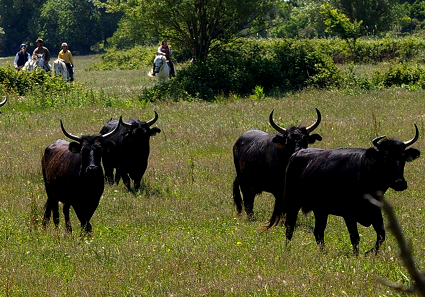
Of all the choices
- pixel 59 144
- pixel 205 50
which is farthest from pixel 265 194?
pixel 205 50

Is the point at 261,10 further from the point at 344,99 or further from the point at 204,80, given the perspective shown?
the point at 344,99

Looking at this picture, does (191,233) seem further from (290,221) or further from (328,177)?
(328,177)

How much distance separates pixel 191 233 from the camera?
8.73 m

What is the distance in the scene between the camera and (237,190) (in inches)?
424

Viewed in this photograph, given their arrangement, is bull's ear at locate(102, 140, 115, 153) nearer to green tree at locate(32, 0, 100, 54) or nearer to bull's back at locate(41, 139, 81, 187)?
bull's back at locate(41, 139, 81, 187)

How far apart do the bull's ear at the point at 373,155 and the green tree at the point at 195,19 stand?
18.7m

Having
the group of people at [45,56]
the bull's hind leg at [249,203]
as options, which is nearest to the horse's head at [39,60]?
the group of people at [45,56]

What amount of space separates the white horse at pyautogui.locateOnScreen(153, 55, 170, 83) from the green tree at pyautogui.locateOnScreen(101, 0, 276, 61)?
967 millimetres

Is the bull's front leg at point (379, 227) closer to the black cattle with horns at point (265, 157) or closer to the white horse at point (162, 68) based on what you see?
the black cattle with horns at point (265, 157)

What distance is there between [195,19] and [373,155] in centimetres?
1975

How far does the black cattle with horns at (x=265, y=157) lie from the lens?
9.21 metres

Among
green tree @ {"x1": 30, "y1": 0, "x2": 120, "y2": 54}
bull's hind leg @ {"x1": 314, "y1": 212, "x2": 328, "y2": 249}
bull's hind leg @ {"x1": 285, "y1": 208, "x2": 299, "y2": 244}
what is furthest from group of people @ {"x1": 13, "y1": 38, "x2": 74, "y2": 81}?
green tree @ {"x1": 30, "y1": 0, "x2": 120, "y2": 54}

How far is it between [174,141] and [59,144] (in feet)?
20.6

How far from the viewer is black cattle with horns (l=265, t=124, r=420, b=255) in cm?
709
